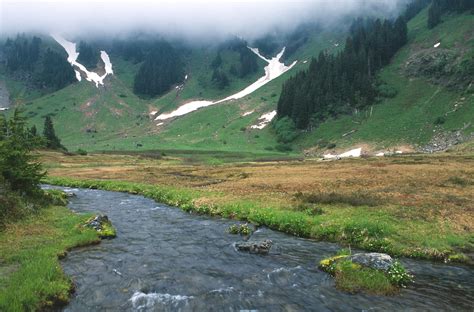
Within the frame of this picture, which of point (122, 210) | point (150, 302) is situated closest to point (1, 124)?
point (122, 210)

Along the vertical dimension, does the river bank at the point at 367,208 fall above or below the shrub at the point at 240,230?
below

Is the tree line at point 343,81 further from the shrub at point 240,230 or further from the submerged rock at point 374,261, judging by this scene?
the submerged rock at point 374,261

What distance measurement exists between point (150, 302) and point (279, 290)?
19.4ft

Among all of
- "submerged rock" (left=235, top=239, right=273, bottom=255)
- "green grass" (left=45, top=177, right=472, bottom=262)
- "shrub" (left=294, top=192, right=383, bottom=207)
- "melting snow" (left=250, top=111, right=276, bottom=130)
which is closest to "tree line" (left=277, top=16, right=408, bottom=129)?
"melting snow" (left=250, top=111, right=276, bottom=130)

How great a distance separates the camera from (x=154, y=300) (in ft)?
54.6

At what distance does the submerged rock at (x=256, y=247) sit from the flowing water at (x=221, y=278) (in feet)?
1.44

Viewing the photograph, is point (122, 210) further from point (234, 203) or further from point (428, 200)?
point (428, 200)

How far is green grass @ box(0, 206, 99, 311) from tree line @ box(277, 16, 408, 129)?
142532 mm

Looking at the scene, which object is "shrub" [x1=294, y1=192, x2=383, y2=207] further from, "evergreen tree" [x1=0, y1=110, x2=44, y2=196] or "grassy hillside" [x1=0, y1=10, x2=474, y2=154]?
"grassy hillside" [x1=0, y1=10, x2=474, y2=154]

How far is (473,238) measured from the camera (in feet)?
79.7

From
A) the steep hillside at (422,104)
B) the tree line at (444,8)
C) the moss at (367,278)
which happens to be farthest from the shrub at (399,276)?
the tree line at (444,8)

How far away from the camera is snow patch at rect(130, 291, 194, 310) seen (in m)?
16.2

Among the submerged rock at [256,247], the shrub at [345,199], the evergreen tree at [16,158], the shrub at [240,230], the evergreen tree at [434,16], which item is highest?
the evergreen tree at [434,16]

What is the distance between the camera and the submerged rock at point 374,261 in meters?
19.2
